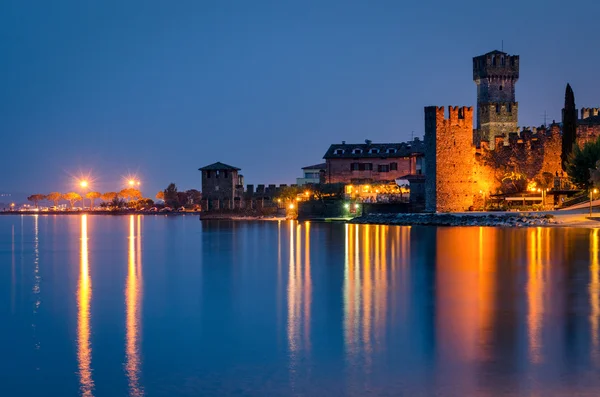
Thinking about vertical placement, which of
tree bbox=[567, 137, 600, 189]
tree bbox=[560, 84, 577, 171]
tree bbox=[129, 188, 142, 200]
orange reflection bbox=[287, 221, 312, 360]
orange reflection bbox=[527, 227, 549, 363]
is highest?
tree bbox=[560, 84, 577, 171]

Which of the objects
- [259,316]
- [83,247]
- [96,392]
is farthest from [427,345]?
[83,247]

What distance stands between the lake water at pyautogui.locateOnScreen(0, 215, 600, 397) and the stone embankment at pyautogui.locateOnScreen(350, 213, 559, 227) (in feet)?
37.9

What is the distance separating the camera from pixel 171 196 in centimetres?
9138

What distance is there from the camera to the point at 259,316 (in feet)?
40.2

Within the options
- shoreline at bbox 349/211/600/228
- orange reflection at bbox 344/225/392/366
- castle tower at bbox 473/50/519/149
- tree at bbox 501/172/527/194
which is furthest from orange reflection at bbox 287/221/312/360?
castle tower at bbox 473/50/519/149

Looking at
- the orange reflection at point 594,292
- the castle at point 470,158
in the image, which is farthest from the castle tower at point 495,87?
the orange reflection at point 594,292

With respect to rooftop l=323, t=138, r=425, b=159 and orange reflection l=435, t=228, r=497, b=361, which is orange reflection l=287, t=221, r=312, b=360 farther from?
rooftop l=323, t=138, r=425, b=159

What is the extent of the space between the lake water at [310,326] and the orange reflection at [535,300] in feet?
0.14

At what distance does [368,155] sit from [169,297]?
41710 millimetres

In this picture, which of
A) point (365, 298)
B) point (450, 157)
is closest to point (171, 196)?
point (450, 157)

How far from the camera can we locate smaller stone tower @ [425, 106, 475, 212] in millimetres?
39312

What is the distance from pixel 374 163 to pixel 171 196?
4213 cm

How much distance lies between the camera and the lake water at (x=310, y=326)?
813cm

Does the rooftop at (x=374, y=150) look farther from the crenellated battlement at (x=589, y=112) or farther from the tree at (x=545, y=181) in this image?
the tree at (x=545, y=181)
